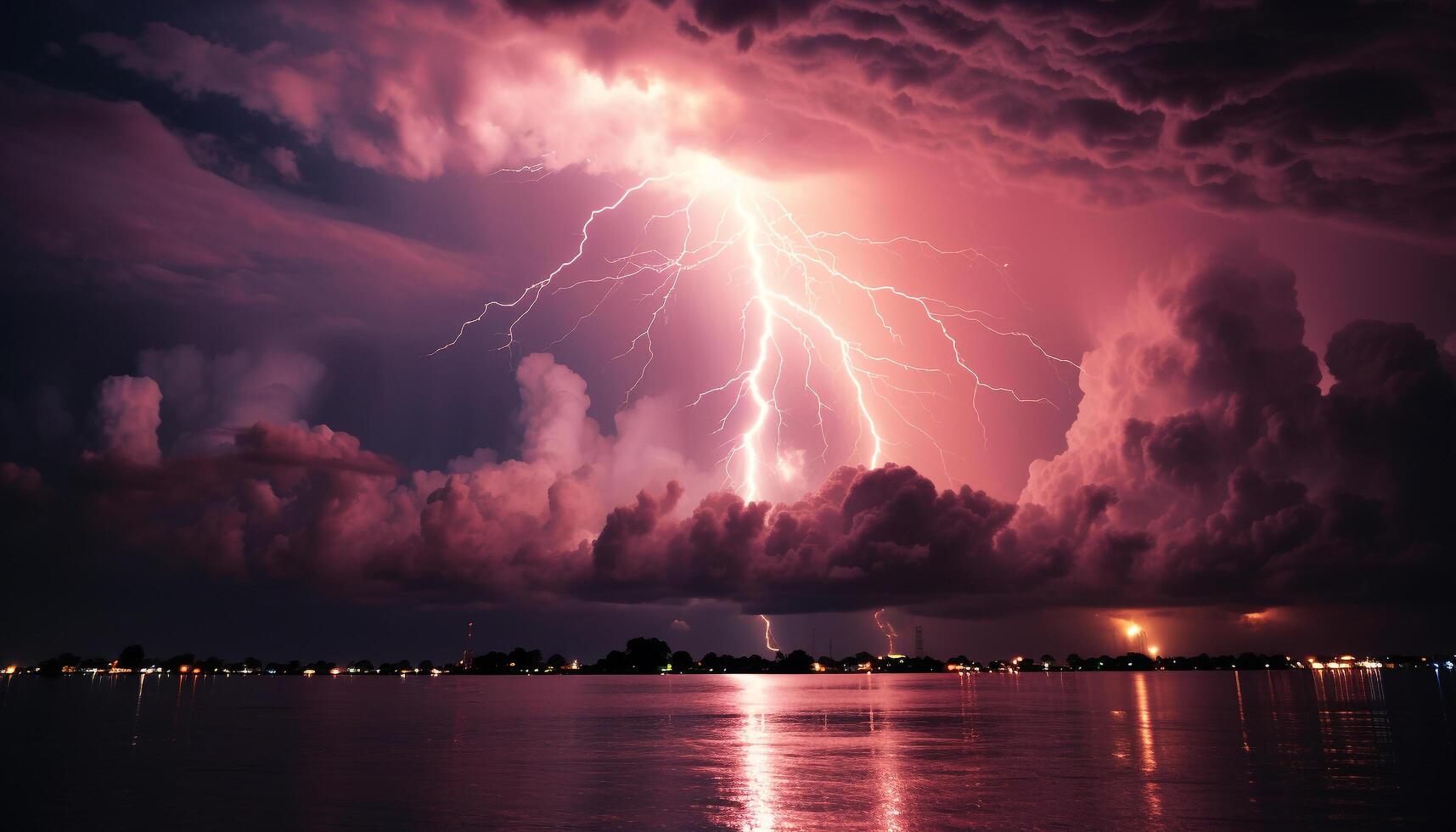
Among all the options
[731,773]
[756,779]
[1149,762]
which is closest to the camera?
[756,779]

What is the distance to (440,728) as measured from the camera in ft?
234

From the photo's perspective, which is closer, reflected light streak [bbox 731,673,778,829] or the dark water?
reflected light streak [bbox 731,673,778,829]

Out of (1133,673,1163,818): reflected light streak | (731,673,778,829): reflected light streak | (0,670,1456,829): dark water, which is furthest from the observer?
(1133,673,1163,818): reflected light streak

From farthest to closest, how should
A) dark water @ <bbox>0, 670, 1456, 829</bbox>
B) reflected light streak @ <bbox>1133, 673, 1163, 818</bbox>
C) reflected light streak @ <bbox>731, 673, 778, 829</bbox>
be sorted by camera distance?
reflected light streak @ <bbox>1133, 673, 1163, 818</bbox>, dark water @ <bbox>0, 670, 1456, 829</bbox>, reflected light streak @ <bbox>731, 673, 778, 829</bbox>

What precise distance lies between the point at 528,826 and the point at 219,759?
28448 mm

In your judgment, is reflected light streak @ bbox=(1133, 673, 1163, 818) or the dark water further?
reflected light streak @ bbox=(1133, 673, 1163, 818)

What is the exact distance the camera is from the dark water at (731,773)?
1220 inches

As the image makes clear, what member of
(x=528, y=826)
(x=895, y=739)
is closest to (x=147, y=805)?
(x=528, y=826)

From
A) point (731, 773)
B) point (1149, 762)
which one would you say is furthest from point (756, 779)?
point (1149, 762)

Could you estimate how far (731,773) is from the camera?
1638 inches

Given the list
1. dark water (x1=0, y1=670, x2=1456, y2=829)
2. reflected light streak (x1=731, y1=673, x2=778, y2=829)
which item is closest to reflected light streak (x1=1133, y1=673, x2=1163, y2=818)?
dark water (x1=0, y1=670, x2=1456, y2=829)

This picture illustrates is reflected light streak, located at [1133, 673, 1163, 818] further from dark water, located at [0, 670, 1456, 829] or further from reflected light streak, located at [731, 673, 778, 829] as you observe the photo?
reflected light streak, located at [731, 673, 778, 829]

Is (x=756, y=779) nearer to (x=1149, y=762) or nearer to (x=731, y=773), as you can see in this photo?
(x=731, y=773)

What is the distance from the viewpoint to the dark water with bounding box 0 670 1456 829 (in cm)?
3098
